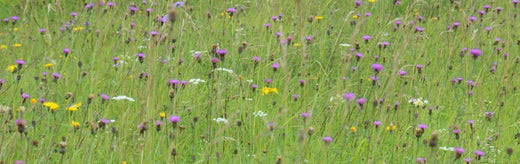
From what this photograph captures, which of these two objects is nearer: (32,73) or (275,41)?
(32,73)

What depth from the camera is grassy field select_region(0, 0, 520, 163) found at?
2.09 m

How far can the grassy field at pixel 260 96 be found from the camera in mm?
2086

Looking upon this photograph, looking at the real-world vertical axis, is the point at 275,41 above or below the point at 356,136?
above

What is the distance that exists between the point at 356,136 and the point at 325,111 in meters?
0.29

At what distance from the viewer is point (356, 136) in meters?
2.44

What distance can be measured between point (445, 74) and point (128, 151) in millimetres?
1981

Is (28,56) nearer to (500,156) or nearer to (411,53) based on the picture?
(411,53)

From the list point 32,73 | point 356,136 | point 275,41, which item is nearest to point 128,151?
point 356,136

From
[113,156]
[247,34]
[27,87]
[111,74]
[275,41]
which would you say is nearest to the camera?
[113,156]

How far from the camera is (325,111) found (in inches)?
106

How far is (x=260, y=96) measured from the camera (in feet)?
9.28

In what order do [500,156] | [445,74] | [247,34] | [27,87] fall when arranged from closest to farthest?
[500,156], [27,87], [445,74], [247,34]

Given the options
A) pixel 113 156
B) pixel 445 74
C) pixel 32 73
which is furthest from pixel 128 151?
pixel 445 74

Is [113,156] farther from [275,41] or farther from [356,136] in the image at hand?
[275,41]
